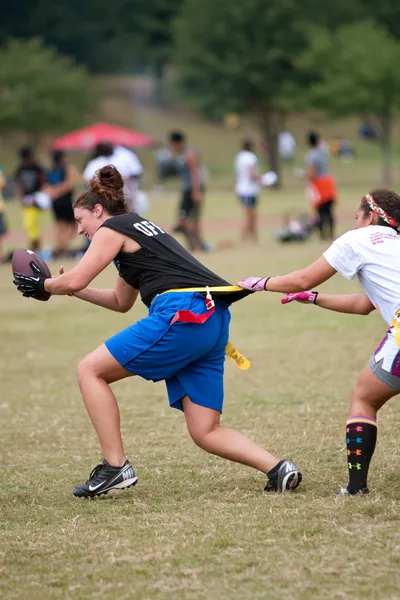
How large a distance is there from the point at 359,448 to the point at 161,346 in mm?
1145

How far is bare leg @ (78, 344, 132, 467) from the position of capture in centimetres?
570

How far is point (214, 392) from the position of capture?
226 inches

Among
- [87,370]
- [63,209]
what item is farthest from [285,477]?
[63,209]

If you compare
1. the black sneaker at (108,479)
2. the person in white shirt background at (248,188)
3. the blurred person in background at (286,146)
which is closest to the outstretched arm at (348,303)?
the black sneaker at (108,479)

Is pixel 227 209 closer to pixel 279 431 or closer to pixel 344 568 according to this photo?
pixel 279 431

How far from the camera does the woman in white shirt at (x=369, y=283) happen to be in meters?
5.32

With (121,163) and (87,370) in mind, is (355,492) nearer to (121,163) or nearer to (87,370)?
(87,370)

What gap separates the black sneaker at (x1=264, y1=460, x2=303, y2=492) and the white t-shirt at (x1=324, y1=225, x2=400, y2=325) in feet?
3.11

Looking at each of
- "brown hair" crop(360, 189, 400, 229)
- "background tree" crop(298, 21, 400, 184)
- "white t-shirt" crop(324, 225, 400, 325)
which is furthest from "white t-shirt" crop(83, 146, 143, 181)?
"background tree" crop(298, 21, 400, 184)

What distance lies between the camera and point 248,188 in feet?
68.8

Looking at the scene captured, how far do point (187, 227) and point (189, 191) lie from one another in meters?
0.64

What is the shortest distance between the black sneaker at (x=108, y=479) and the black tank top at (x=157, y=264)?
3.08 ft

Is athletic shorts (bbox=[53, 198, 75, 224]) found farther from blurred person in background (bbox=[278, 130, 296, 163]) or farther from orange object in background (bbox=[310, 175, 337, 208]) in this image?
blurred person in background (bbox=[278, 130, 296, 163])

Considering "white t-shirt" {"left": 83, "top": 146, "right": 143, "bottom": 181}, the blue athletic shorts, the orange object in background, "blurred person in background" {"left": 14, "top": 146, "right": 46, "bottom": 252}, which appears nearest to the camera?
the blue athletic shorts
